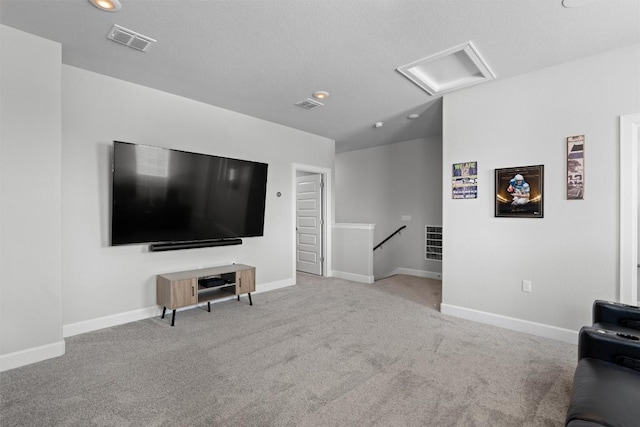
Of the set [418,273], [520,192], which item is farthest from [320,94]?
[418,273]

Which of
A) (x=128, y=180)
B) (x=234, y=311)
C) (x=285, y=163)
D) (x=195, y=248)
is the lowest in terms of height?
(x=234, y=311)

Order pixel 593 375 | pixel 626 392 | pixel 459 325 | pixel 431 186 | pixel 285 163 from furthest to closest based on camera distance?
pixel 431 186 < pixel 285 163 < pixel 459 325 < pixel 593 375 < pixel 626 392

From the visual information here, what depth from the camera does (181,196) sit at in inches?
144

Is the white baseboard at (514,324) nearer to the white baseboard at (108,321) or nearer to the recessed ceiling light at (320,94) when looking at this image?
the recessed ceiling light at (320,94)

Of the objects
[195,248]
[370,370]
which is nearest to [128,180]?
[195,248]

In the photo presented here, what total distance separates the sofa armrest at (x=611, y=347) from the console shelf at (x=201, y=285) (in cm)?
337

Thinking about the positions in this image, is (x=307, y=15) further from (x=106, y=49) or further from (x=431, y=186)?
(x=431, y=186)

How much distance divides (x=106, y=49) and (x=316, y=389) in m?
3.39

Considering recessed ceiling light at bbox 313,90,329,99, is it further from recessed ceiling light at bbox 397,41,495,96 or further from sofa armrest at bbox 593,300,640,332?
sofa armrest at bbox 593,300,640,332

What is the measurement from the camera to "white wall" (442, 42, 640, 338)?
283 centimetres

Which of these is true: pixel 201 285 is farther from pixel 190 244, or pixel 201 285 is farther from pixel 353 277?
pixel 353 277

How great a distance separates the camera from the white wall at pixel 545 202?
2832 millimetres

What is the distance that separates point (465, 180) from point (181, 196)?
3396mm

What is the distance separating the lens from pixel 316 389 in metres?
2.17
